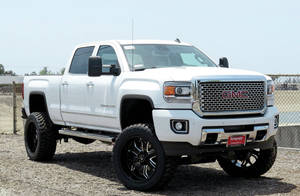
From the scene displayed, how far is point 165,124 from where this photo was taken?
7.16 meters

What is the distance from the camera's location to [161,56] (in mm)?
8680

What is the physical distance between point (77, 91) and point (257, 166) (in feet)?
10.0

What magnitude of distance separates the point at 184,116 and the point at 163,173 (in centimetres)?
79

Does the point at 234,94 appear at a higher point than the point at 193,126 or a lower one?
higher

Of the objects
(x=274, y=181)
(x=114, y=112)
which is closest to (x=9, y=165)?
(x=114, y=112)

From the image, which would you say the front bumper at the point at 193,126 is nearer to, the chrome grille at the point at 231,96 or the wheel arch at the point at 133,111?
the chrome grille at the point at 231,96

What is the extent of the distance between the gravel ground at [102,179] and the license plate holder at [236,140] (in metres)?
0.66

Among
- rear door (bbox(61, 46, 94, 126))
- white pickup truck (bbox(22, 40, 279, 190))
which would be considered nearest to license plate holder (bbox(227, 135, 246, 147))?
white pickup truck (bbox(22, 40, 279, 190))

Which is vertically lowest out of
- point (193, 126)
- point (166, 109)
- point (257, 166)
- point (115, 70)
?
point (257, 166)

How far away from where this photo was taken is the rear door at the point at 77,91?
29.6 feet

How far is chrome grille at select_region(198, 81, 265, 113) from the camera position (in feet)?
23.8

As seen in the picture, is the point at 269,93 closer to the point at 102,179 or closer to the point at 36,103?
the point at 102,179

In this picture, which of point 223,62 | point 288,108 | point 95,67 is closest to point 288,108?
point 288,108

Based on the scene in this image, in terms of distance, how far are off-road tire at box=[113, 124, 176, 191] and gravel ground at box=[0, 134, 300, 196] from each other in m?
0.12
